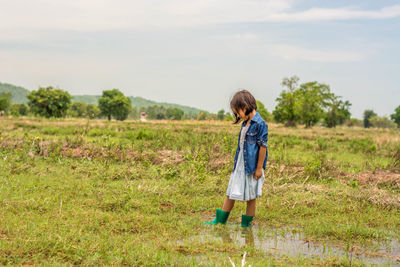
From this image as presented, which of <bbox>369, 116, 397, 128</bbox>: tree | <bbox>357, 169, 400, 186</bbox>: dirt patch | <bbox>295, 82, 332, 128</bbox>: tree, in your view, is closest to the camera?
<bbox>357, 169, 400, 186</bbox>: dirt patch

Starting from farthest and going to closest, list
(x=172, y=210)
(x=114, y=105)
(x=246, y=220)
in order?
(x=114, y=105) < (x=172, y=210) < (x=246, y=220)

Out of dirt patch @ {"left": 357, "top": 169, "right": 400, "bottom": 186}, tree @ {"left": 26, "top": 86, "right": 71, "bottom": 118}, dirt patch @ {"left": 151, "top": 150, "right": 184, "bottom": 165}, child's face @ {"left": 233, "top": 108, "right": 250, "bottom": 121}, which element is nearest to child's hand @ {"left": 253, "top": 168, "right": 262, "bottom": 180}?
child's face @ {"left": 233, "top": 108, "right": 250, "bottom": 121}

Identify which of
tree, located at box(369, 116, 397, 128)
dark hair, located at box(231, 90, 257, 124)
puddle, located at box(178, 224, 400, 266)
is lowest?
puddle, located at box(178, 224, 400, 266)

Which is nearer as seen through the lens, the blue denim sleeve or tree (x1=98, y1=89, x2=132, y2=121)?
the blue denim sleeve

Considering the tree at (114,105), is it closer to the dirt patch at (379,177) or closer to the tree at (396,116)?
the tree at (396,116)

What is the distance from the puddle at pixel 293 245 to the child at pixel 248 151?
485 mm

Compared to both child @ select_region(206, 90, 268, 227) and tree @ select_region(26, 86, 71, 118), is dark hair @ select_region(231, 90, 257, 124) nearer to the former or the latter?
child @ select_region(206, 90, 268, 227)

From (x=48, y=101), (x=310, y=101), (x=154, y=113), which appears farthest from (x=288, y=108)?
(x=154, y=113)

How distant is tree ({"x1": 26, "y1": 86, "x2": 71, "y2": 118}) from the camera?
3019 inches

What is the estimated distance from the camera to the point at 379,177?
9.05 meters

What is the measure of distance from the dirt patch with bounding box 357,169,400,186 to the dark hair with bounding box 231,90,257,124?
4.69 metres

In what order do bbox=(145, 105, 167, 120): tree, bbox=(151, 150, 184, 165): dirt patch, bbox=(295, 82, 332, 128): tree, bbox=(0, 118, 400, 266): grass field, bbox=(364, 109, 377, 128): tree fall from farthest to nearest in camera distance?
bbox=(145, 105, 167, 120): tree → bbox=(364, 109, 377, 128): tree → bbox=(295, 82, 332, 128): tree → bbox=(151, 150, 184, 165): dirt patch → bbox=(0, 118, 400, 266): grass field

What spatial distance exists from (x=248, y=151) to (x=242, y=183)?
0.46 meters

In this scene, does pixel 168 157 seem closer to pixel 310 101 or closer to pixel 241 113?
pixel 241 113
